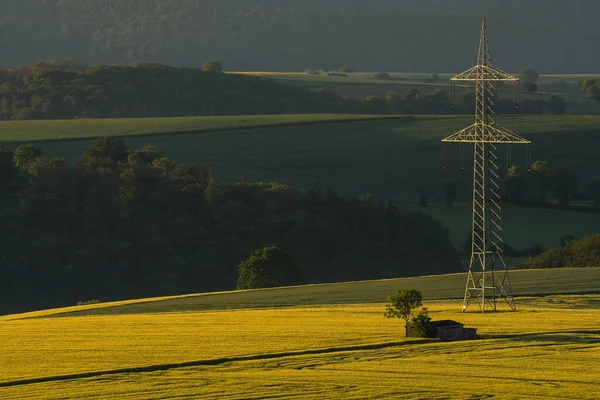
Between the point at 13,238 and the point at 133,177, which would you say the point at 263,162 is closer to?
the point at 133,177

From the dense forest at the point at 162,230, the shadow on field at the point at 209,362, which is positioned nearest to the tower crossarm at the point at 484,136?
the shadow on field at the point at 209,362

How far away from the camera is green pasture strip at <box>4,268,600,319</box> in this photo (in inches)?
2571

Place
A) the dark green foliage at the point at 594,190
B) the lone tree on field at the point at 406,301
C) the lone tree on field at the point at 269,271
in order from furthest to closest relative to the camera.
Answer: the dark green foliage at the point at 594,190
the lone tree on field at the point at 269,271
the lone tree on field at the point at 406,301

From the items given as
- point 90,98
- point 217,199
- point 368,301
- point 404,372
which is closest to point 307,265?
point 217,199

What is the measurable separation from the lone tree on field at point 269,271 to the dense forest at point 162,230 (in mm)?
10723

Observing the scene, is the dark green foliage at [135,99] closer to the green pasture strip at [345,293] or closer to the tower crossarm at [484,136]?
the green pasture strip at [345,293]

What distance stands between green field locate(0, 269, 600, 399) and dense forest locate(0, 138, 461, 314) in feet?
127

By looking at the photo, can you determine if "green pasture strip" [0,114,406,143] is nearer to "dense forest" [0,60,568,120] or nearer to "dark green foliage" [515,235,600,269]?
"dense forest" [0,60,568,120]

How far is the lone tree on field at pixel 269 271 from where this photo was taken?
87.2 m

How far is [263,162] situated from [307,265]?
32439 millimetres

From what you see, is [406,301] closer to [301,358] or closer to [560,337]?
[560,337]

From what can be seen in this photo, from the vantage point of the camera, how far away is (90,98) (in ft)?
617

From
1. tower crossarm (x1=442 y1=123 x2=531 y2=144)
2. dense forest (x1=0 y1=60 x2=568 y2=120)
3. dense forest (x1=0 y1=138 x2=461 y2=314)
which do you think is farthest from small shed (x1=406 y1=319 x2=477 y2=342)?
dense forest (x1=0 y1=60 x2=568 y2=120)

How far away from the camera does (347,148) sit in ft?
473
